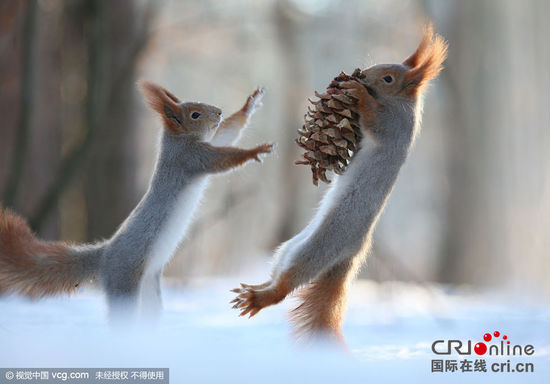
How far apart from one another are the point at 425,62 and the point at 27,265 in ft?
5.06

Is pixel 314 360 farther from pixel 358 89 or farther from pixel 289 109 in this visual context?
pixel 289 109

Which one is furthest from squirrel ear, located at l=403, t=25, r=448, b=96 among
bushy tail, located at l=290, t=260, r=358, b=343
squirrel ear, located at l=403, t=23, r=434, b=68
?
bushy tail, located at l=290, t=260, r=358, b=343

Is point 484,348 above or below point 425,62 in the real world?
below

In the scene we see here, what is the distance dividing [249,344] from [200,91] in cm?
989

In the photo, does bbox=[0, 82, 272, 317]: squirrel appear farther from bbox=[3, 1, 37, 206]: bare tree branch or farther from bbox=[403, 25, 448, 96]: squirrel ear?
bbox=[3, 1, 37, 206]: bare tree branch

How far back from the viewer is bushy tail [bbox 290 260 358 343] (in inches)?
85.8

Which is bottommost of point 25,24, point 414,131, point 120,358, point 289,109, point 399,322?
point 120,358

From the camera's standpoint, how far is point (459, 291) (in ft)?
14.3

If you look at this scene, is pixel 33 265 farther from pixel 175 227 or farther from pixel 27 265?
pixel 175 227

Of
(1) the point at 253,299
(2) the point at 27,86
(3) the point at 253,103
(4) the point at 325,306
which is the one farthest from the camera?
(2) the point at 27,86

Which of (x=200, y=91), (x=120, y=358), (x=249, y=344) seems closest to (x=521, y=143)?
(x=249, y=344)

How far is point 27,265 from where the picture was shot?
2.21 metres

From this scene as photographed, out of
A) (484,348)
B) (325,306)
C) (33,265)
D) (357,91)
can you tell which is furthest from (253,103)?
(484,348)

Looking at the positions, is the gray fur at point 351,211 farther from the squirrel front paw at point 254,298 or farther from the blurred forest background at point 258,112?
the blurred forest background at point 258,112
